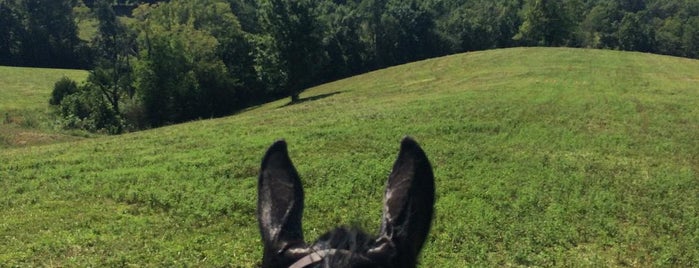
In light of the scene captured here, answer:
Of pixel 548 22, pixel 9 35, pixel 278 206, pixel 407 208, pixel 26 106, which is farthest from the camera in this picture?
pixel 9 35

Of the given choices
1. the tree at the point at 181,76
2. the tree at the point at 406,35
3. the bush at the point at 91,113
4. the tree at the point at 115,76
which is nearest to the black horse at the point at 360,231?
the bush at the point at 91,113

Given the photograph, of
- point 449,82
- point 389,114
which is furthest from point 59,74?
point 389,114

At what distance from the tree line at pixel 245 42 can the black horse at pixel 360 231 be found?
42706 millimetres

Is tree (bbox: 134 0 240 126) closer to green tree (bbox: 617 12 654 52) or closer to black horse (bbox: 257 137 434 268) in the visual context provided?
black horse (bbox: 257 137 434 268)

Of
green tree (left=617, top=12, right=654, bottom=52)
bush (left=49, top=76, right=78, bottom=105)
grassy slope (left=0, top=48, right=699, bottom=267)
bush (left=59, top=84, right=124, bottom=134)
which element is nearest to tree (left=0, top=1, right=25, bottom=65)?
bush (left=49, top=76, right=78, bottom=105)

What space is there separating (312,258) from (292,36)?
43534 millimetres

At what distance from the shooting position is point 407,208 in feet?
7.59

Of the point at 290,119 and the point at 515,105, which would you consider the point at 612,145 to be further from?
the point at 290,119

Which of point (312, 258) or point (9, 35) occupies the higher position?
point (9, 35)

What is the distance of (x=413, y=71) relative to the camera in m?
54.0

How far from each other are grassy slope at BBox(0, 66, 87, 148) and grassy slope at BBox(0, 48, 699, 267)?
7.75m

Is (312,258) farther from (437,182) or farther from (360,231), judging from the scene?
(437,182)

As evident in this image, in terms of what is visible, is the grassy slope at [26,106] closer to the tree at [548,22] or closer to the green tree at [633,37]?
the tree at [548,22]

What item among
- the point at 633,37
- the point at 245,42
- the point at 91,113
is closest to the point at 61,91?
Answer: the point at 91,113
